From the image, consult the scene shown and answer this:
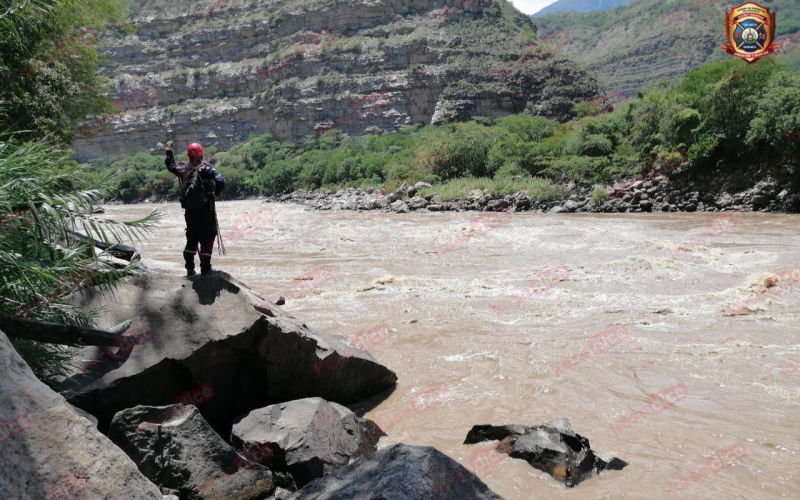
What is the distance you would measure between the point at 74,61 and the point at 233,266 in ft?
23.7

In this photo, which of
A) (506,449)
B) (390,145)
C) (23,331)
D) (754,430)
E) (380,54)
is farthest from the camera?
(380,54)

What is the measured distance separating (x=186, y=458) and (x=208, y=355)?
114 centimetres

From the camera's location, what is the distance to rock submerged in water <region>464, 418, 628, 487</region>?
11.6 ft

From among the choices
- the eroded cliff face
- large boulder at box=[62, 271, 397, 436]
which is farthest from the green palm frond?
the eroded cliff face

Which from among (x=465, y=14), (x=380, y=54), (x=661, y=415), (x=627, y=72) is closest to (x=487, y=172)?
(x=661, y=415)

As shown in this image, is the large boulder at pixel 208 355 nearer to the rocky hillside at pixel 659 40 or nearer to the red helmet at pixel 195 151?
the red helmet at pixel 195 151

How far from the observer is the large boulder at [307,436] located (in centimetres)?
357

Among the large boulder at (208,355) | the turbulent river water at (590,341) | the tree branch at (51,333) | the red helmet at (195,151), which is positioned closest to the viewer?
the tree branch at (51,333)

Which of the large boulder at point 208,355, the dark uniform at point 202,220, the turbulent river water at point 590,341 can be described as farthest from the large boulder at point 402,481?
the dark uniform at point 202,220

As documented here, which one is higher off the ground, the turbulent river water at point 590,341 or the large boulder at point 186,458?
the large boulder at point 186,458

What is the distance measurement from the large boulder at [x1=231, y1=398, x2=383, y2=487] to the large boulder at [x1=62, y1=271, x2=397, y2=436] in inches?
22.3

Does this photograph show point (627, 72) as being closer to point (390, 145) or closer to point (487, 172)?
point (390, 145)

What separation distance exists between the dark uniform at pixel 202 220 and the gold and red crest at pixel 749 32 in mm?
26513

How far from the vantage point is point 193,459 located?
3406 mm
